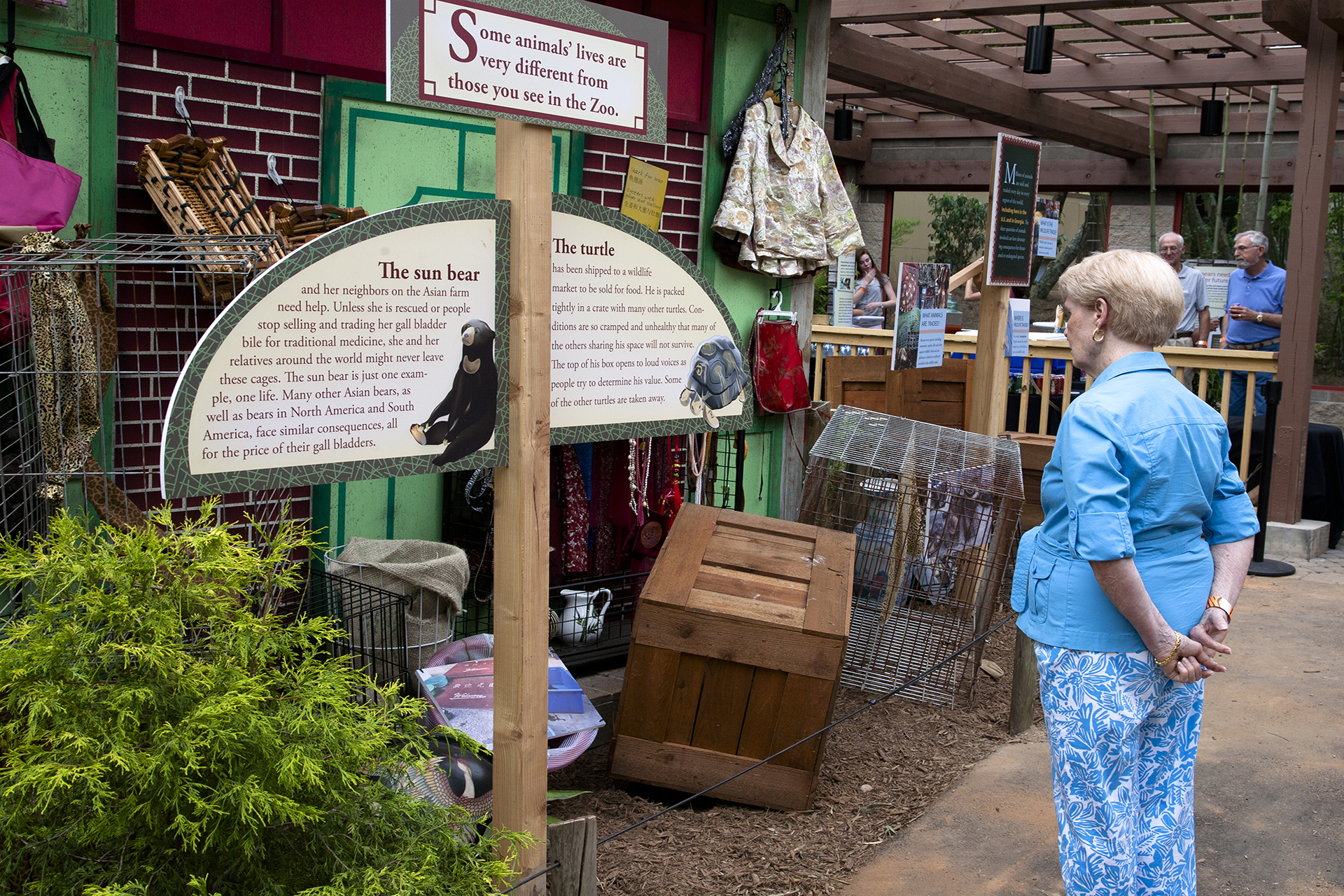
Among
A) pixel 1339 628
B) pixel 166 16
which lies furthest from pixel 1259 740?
pixel 166 16

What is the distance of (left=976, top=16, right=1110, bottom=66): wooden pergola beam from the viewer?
891 cm

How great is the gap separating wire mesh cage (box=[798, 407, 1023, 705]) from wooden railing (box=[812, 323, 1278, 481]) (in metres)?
2.72

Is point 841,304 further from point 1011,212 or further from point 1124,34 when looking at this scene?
point 1011,212

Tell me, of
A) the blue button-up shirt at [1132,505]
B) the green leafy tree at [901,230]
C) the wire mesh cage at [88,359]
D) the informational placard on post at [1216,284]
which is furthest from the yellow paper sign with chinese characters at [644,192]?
the green leafy tree at [901,230]

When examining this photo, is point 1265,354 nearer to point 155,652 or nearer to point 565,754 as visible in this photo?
point 565,754

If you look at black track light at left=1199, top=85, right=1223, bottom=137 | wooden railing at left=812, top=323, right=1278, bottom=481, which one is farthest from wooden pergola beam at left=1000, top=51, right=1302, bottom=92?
wooden railing at left=812, top=323, right=1278, bottom=481

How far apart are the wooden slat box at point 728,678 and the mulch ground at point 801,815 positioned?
108mm

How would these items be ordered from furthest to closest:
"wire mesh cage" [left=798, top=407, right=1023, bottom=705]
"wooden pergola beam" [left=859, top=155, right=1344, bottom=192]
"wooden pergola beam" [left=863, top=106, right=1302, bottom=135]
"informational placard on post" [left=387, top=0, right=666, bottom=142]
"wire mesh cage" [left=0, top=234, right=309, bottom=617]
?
"wooden pergola beam" [left=859, top=155, right=1344, bottom=192] < "wooden pergola beam" [left=863, top=106, right=1302, bottom=135] < "wire mesh cage" [left=798, top=407, right=1023, bottom=705] < "wire mesh cage" [left=0, top=234, right=309, bottom=617] < "informational placard on post" [left=387, top=0, right=666, bottom=142]

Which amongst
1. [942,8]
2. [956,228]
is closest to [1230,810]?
[942,8]

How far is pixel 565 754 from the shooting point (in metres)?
3.10

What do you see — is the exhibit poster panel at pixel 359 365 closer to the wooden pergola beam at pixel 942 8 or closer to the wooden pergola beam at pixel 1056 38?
the wooden pergola beam at pixel 942 8

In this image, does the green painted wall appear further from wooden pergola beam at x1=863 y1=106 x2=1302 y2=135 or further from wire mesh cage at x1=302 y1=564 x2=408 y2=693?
wooden pergola beam at x1=863 y1=106 x2=1302 y2=135

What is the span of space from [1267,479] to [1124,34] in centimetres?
436

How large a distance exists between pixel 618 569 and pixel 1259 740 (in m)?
2.59
